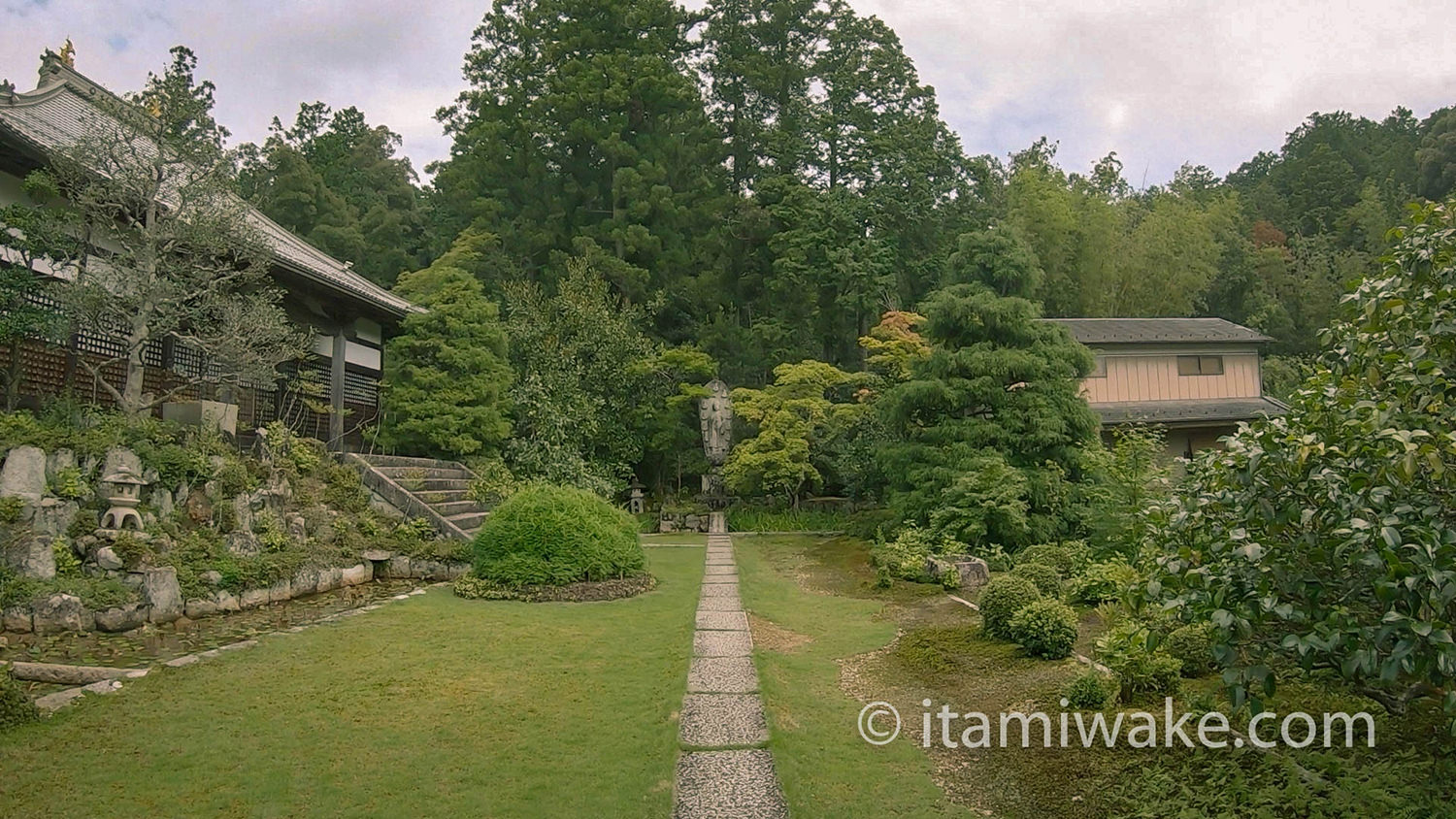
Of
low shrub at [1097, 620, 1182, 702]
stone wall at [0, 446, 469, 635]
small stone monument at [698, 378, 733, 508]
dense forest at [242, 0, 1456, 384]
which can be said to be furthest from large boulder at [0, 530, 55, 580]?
dense forest at [242, 0, 1456, 384]

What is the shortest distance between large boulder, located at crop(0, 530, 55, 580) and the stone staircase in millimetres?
4391

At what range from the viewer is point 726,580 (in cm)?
1002

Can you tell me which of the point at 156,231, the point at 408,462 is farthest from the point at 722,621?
the point at 408,462

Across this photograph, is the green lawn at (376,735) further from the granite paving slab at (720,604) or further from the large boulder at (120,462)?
the large boulder at (120,462)

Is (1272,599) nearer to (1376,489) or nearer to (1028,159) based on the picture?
(1376,489)

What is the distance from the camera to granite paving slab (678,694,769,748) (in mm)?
4115

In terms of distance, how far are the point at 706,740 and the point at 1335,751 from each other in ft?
9.21

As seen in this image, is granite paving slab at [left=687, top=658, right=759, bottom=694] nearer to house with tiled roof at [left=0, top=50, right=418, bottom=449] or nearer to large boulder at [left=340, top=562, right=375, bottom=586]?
large boulder at [left=340, top=562, right=375, bottom=586]

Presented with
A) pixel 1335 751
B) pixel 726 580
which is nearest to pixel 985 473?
pixel 726 580

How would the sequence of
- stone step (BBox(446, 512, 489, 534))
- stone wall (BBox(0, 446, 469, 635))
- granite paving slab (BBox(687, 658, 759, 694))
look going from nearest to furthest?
granite paving slab (BBox(687, 658, 759, 694))
stone wall (BBox(0, 446, 469, 635))
stone step (BBox(446, 512, 489, 534))

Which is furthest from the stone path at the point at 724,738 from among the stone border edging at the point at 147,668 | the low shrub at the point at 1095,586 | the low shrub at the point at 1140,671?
the stone border edging at the point at 147,668

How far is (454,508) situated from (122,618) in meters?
5.37

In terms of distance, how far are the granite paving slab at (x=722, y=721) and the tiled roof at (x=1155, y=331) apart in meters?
16.2

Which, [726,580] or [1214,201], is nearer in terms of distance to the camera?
[726,580]
